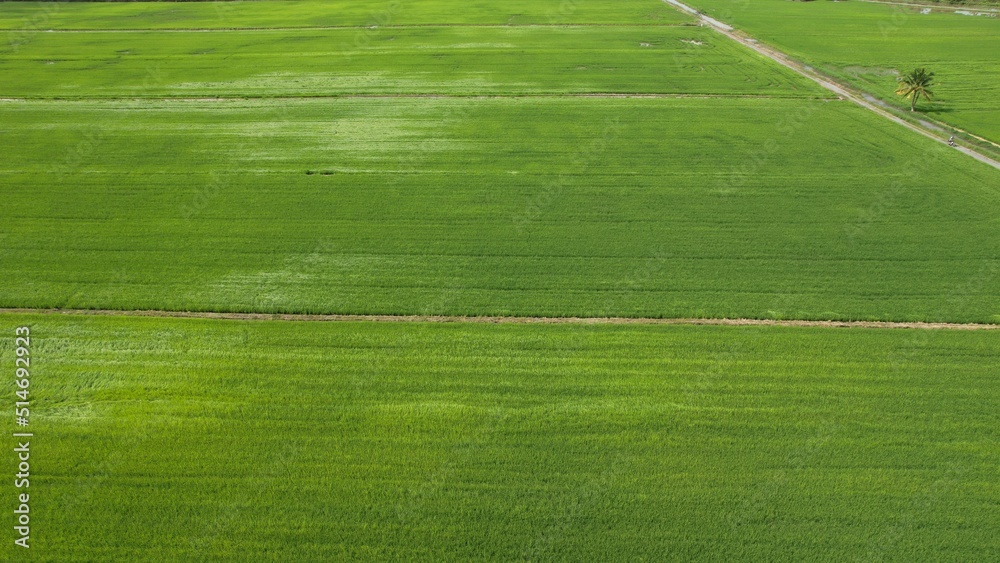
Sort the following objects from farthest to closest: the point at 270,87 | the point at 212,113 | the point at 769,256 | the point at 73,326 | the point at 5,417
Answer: the point at 270,87, the point at 212,113, the point at 769,256, the point at 73,326, the point at 5,417

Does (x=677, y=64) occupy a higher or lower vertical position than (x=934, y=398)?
higher

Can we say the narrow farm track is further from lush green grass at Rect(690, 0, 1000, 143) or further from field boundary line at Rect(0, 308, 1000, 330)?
field boundary line at Rect(0, 308, 1000, 330)

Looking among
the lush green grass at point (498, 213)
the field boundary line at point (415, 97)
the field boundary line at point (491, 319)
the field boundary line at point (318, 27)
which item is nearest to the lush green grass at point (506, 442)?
the field boundary line at point (491, 319)

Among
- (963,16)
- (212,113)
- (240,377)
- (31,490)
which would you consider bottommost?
(31,490)

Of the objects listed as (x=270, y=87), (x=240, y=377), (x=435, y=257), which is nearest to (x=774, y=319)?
(x=435, y=257)

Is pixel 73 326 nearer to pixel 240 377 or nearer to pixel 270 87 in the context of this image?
pixel 240 377

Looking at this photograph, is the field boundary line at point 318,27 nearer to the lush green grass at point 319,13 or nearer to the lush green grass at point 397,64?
the lush green grass at point 319,13
